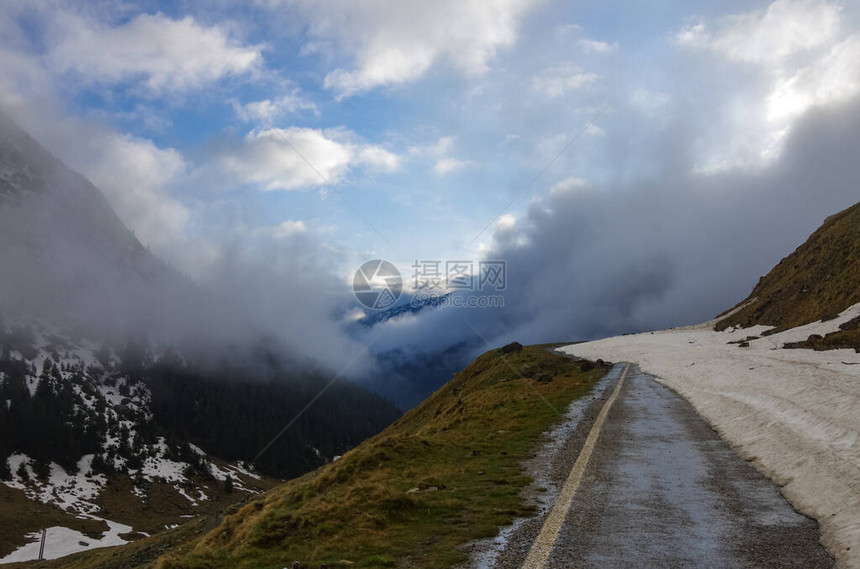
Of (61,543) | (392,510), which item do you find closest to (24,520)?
(61,543)

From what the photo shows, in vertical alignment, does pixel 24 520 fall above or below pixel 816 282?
below

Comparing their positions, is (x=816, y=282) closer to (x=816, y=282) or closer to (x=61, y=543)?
(x=816, y=282)

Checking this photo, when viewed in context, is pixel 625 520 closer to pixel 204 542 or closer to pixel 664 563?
pixel 664 563

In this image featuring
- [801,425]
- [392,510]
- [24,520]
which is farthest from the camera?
[24,520]

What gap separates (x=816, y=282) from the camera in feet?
250

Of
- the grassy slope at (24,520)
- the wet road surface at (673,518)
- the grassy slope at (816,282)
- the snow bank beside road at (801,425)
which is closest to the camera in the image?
the wet road surface at (673,518)

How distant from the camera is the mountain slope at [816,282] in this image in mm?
62969

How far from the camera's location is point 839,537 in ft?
27.6

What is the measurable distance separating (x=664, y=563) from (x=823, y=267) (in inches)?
3569

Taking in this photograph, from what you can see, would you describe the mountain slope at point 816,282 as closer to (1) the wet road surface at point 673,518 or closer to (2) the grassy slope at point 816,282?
(2) the grassy slope at point 816,282

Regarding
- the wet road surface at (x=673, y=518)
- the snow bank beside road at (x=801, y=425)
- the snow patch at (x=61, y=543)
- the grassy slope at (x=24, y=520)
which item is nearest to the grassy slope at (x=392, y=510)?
the wet road surface at (x=673, y=518)

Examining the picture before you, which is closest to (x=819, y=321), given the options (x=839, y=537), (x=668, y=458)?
(x=668, y=458)

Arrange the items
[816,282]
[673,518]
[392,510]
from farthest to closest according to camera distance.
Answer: [816,282] → [392,510] → [673,518]

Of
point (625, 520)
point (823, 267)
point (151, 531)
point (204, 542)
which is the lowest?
point (151, 531)
